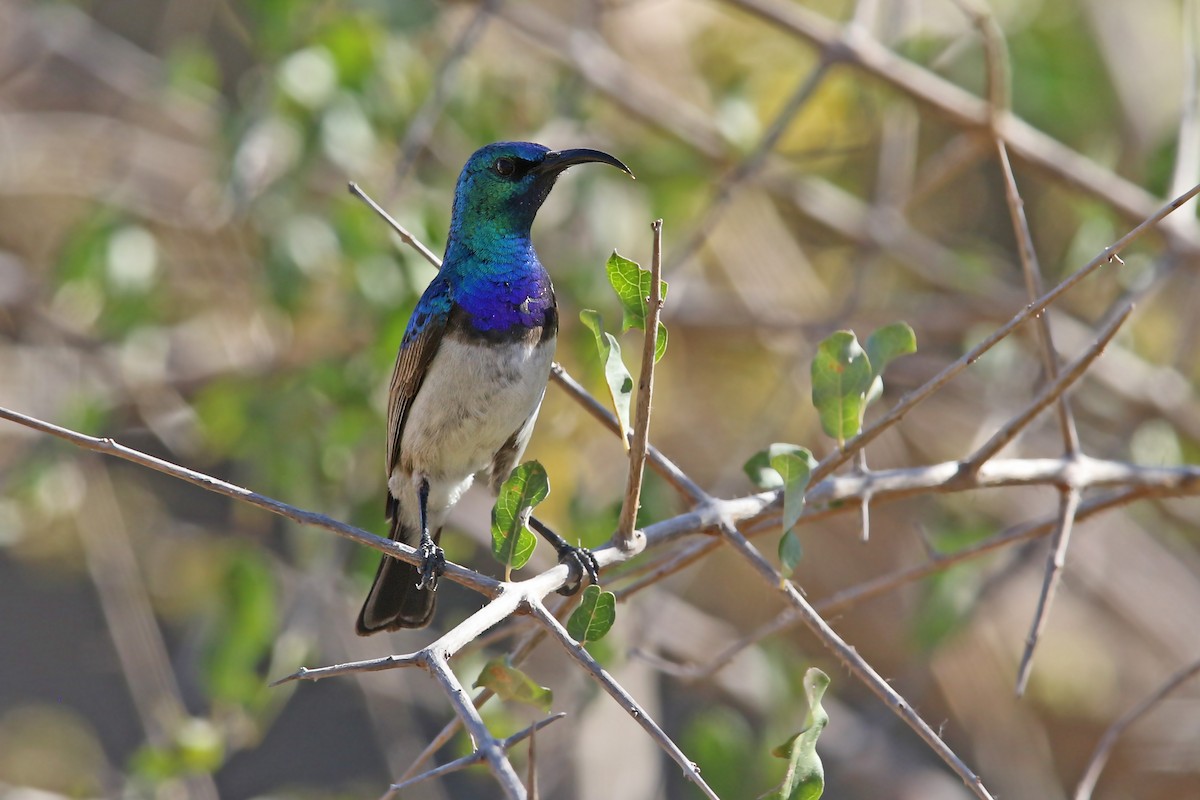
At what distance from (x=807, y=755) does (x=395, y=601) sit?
5.28 feet

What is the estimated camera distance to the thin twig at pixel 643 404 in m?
1.81

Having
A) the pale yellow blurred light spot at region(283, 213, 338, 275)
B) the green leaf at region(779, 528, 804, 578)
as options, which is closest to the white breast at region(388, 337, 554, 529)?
the pale yellow blurred light spot at region(283, 213, 338, 275)

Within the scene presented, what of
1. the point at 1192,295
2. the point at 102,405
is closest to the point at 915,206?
the point at 1192,295

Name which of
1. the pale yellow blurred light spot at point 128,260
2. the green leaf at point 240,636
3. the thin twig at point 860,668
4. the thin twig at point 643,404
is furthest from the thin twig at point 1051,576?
the pale yellow blurred light spot at point 128,260

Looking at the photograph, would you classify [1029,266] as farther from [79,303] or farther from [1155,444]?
[79,303]

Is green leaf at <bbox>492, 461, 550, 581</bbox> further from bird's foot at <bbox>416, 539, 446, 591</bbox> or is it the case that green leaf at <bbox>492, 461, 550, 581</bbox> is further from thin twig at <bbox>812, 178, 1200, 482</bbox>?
bird's foot at <bbox>416, 539, 446, 591</bbox>

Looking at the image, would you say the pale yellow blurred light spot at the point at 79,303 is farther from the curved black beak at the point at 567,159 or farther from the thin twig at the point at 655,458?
the thin twig at the point at 655,458

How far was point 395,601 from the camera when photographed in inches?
127

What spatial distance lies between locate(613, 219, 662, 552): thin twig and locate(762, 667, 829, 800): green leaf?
421mm

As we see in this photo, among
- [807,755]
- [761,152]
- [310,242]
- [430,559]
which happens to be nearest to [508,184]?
[761,152]

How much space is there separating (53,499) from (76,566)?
1.31 metres

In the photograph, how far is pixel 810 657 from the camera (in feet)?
17.9

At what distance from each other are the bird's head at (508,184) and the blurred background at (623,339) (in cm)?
20

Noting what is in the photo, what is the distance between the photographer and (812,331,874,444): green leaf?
213cm
